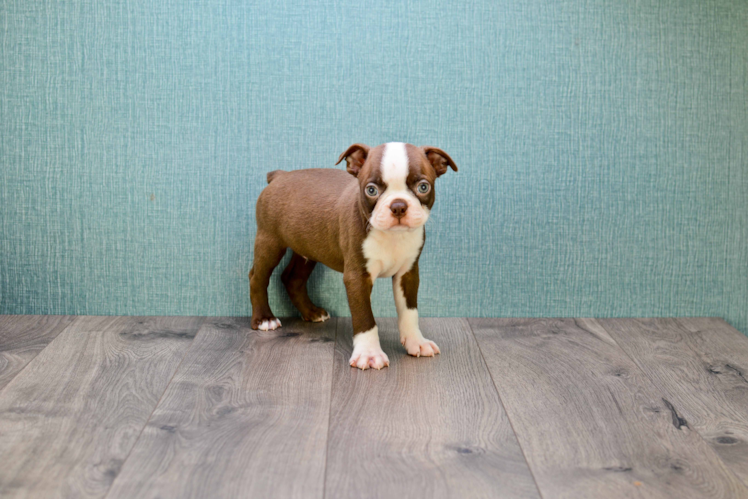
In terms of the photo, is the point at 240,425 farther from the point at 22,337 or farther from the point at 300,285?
the point at 22,337

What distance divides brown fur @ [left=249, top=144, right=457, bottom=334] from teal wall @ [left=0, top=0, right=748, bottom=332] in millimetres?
142

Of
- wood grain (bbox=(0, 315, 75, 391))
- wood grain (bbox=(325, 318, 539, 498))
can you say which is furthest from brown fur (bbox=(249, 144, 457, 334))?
wood grain (bbox=(0, 315, 75, 391))

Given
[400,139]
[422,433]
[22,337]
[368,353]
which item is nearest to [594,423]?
[422,433]

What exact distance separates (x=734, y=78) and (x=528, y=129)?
0.77 metres

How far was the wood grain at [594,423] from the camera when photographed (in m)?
1.48

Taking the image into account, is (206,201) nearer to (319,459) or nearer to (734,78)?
(319,459)

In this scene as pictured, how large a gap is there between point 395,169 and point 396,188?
2.1 inches

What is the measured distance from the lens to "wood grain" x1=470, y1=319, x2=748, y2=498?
58.1 inches

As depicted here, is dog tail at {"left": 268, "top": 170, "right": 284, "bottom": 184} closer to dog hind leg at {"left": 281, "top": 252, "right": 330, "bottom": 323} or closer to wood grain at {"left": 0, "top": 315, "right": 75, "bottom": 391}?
dog hind leg at {"left": 281, "top": 252, "right": 330, "bottom": 323}

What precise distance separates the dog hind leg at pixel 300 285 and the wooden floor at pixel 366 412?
0.24 ft

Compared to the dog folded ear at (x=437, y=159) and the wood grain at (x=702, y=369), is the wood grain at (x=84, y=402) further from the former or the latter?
the wood grain at (x=702, y=369)

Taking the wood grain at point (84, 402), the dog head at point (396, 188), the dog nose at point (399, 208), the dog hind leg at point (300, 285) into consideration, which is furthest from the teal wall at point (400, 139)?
the dog nose at point (399, 208)

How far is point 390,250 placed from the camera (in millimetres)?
2180

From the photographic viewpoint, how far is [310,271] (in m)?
2.64
